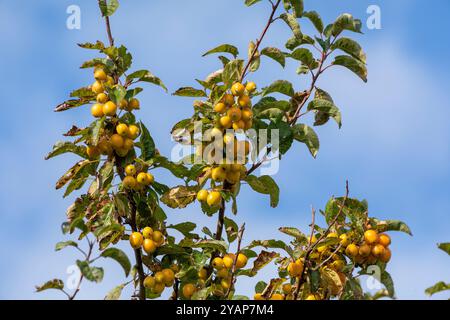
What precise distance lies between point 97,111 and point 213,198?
1025 millimetres

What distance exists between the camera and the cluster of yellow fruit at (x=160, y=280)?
5184 millimetres

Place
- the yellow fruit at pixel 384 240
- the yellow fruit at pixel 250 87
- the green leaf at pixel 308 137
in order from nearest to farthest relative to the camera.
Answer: the yellow fruit at pixel 384 240
the yellow fruit at pixel 250 87
the green leaf at pixel 308 137

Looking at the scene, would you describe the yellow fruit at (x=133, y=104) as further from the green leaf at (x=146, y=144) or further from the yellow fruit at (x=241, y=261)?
the yellow fruit at (x=241, y=261)

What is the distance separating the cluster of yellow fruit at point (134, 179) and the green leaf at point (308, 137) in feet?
3.76

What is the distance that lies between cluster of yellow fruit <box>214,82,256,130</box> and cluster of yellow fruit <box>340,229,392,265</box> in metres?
1.06

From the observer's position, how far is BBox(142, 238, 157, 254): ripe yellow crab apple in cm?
518

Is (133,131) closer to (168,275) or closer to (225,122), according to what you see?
(225,122)

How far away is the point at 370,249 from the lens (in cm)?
525

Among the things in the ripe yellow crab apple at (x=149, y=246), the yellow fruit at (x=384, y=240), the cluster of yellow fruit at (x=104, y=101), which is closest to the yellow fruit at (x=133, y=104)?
the cluster of yellow fruit at (x=104, y=101)

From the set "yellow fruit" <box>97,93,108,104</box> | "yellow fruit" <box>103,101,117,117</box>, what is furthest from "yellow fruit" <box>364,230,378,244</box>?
"yellow fruit" <box>97,93,108,104</box>

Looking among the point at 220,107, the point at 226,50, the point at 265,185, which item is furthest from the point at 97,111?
the point at 265,185
